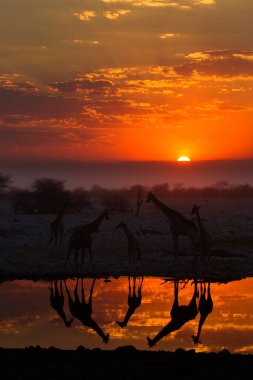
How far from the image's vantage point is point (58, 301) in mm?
13164

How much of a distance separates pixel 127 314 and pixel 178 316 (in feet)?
3.01

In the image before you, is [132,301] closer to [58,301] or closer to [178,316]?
[58,301]

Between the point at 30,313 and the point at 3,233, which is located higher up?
the point at 3,233

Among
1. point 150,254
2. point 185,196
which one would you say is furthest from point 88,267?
point 185,196

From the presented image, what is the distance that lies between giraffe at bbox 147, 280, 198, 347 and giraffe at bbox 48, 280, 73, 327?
66.1 inches

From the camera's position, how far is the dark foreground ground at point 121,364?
7660 mm

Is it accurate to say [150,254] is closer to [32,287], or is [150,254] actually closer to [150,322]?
[32,287]

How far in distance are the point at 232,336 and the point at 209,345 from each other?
733 mm

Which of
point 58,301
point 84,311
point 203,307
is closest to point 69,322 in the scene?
point 84,311

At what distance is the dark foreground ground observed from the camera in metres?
7.66

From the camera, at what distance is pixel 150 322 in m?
11.3

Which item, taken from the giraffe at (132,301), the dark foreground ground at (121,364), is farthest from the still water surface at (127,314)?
the dark foreground ground at (121,364)

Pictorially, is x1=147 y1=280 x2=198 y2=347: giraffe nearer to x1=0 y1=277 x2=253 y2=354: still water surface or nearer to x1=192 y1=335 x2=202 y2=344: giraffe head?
x1=0 y1=277 x2=253 y2=354: still water surface

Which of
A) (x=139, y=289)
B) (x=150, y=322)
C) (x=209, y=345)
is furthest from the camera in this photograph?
(x=139, y=289)
